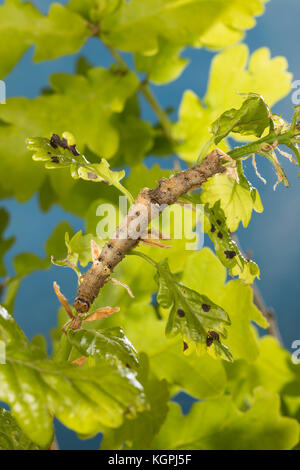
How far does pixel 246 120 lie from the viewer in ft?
0.84

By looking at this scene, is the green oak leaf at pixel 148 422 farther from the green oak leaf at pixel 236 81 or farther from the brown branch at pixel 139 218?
the green oak leaf at pixel 236 81

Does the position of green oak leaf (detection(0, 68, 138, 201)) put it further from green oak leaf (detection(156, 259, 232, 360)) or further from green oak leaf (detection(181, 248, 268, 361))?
green oak leaf (detection(156, 259, 232, 360))

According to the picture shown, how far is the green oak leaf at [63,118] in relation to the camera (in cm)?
67

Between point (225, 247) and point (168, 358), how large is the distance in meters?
0.27

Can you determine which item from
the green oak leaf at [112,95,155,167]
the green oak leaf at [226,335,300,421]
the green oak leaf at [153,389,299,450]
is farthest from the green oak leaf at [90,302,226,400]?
the green oak leaf at [112,95,155,167]

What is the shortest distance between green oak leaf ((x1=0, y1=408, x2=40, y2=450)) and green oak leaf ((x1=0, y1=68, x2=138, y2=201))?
44 cm

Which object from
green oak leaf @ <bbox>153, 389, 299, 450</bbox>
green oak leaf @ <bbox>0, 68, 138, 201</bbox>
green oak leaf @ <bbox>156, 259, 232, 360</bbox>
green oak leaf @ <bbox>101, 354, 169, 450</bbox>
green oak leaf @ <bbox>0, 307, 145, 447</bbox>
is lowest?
green oak leaf @ <bbox>153, 389, 299, 450</bbox>

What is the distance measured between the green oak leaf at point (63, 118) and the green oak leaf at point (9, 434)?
44 cm

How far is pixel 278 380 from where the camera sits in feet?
2.30

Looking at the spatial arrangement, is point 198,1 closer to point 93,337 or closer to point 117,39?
point 117,39

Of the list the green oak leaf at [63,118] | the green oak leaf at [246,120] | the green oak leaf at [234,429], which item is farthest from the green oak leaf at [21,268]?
the green oak leaf at [246,120]

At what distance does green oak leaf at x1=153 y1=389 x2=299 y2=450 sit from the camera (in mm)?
486

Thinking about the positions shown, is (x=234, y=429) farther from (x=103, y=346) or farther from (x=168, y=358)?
(x=103, y=346)
